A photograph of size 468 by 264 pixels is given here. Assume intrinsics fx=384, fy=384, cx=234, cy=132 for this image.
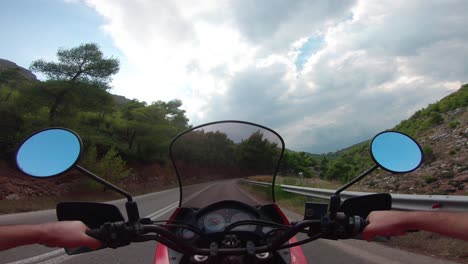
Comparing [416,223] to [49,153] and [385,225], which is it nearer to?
[385,225]

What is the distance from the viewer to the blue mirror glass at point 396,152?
7.10ft

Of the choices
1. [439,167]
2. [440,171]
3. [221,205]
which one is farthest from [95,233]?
[439,167]

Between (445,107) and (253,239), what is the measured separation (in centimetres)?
3162

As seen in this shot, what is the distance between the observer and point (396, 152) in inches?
88.5

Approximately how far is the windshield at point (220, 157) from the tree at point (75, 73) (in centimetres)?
3788

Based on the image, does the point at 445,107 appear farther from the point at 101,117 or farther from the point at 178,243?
the point at 101,117

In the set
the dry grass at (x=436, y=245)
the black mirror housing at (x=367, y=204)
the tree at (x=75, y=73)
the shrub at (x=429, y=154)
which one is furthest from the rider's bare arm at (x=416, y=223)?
the tree at (x=75, y=73)

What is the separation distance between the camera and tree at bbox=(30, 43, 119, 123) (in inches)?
1515

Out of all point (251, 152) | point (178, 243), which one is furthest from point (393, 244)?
point (178, 243)

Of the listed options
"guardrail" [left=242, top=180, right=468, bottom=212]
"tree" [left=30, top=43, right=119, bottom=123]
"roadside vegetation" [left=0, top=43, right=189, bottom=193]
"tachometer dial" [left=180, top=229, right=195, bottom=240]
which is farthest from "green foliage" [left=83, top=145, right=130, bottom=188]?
"tachometer dial" [left=180, top=229, right=195, bottom=240]

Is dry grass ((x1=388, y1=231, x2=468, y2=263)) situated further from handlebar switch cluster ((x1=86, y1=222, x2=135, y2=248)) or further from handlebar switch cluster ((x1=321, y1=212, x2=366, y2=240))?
handlebar switch cluster ((x1=86, y1=222, x2=135, y2=248))

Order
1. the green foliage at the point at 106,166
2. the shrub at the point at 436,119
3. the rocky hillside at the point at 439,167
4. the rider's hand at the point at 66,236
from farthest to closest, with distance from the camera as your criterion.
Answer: the green foliage at the point at 106,166
the shrub at the point at 436,119
the rocky hillside at the point at 439,167
the rider's hand at the point at 66,236

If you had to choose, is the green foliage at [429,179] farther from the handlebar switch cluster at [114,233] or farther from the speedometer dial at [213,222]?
the handlebar switch cluster at [114,233]

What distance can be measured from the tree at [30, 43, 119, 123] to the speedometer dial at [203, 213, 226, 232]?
126 ft
